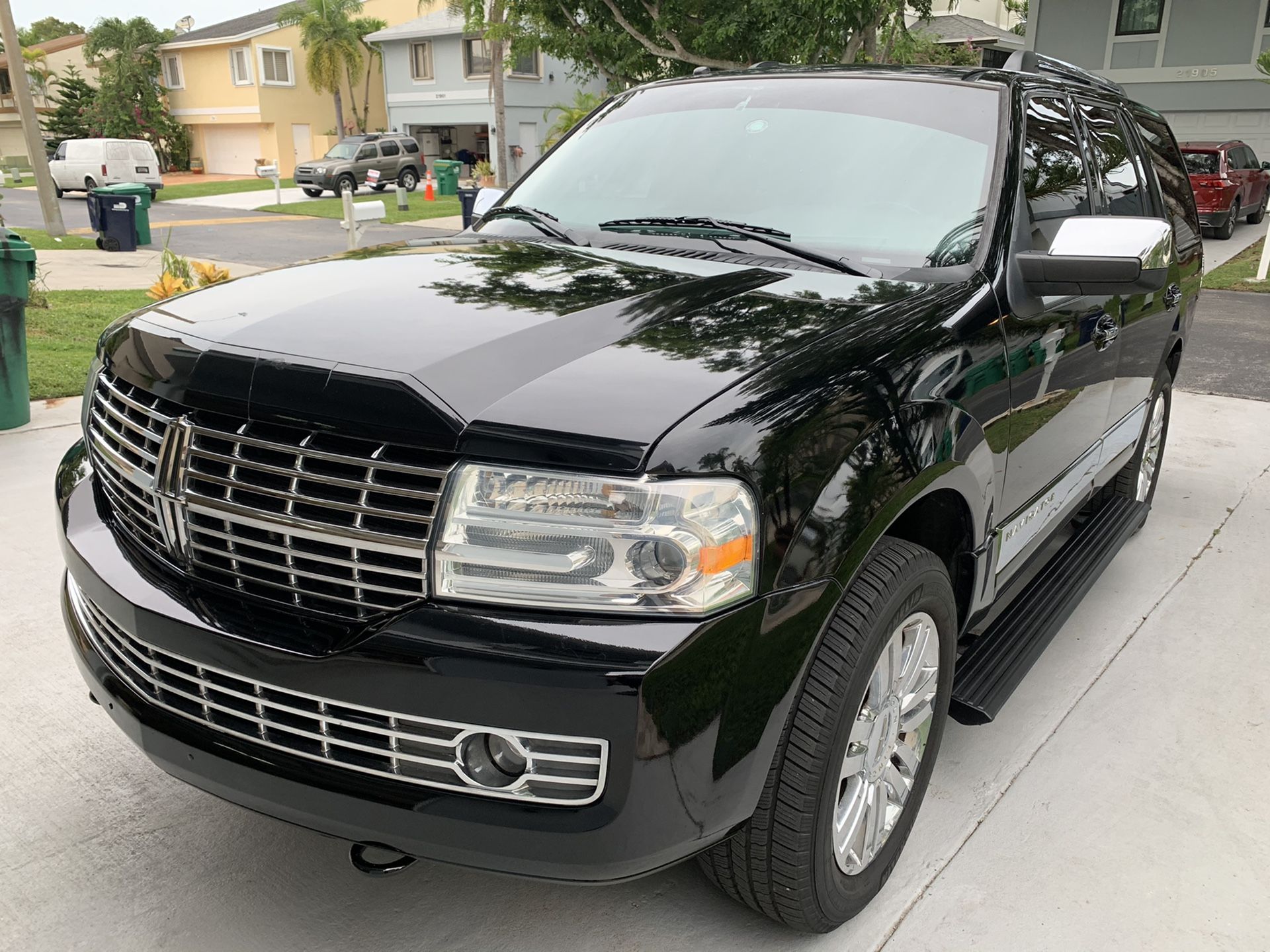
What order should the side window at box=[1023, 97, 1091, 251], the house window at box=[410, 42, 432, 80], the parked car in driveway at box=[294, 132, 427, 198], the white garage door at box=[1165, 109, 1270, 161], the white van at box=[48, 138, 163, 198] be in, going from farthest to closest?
the house window at box=[410, 42, 432, 80] → the parked car in driveway at box=[294, 132, 427, 198] → the white van at box=[48, 138, 163, 198] → the white garage door at box=[1165, 109, 1270, 161] → the side window at box=[1023, 97, 1091, 251]

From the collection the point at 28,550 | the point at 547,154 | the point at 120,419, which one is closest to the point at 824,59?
the point at 547,154

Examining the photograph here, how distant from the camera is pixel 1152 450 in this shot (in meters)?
5.02

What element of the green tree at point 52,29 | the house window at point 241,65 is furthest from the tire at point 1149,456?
the green tree at point 52,29

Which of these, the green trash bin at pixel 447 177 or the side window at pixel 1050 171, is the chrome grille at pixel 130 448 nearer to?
the side window at pixel 1050 171

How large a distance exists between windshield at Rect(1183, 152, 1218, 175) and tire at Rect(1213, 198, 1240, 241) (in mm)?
852

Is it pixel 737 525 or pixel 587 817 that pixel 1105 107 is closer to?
pixel 737 525

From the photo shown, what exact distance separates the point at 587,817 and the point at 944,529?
4.28 ft

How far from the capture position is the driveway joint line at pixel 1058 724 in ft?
8.27

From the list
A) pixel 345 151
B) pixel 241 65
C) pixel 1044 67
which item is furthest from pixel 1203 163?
pixel 241 65

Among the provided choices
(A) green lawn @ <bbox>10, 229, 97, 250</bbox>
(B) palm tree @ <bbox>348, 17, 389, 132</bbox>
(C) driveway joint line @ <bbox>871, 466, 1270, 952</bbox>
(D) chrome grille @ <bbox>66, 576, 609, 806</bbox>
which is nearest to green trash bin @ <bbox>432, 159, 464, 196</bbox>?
(A) green lawn @ <bbox>10, 229, 97, 250</bbox>

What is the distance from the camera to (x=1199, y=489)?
5.75 meters

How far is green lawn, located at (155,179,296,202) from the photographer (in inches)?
1351

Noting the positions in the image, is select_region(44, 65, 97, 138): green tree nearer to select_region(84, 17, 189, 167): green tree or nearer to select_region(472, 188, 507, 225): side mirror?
select_region(84, 17, 189, 167): green tree

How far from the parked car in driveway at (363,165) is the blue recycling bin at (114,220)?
13.1 metres
